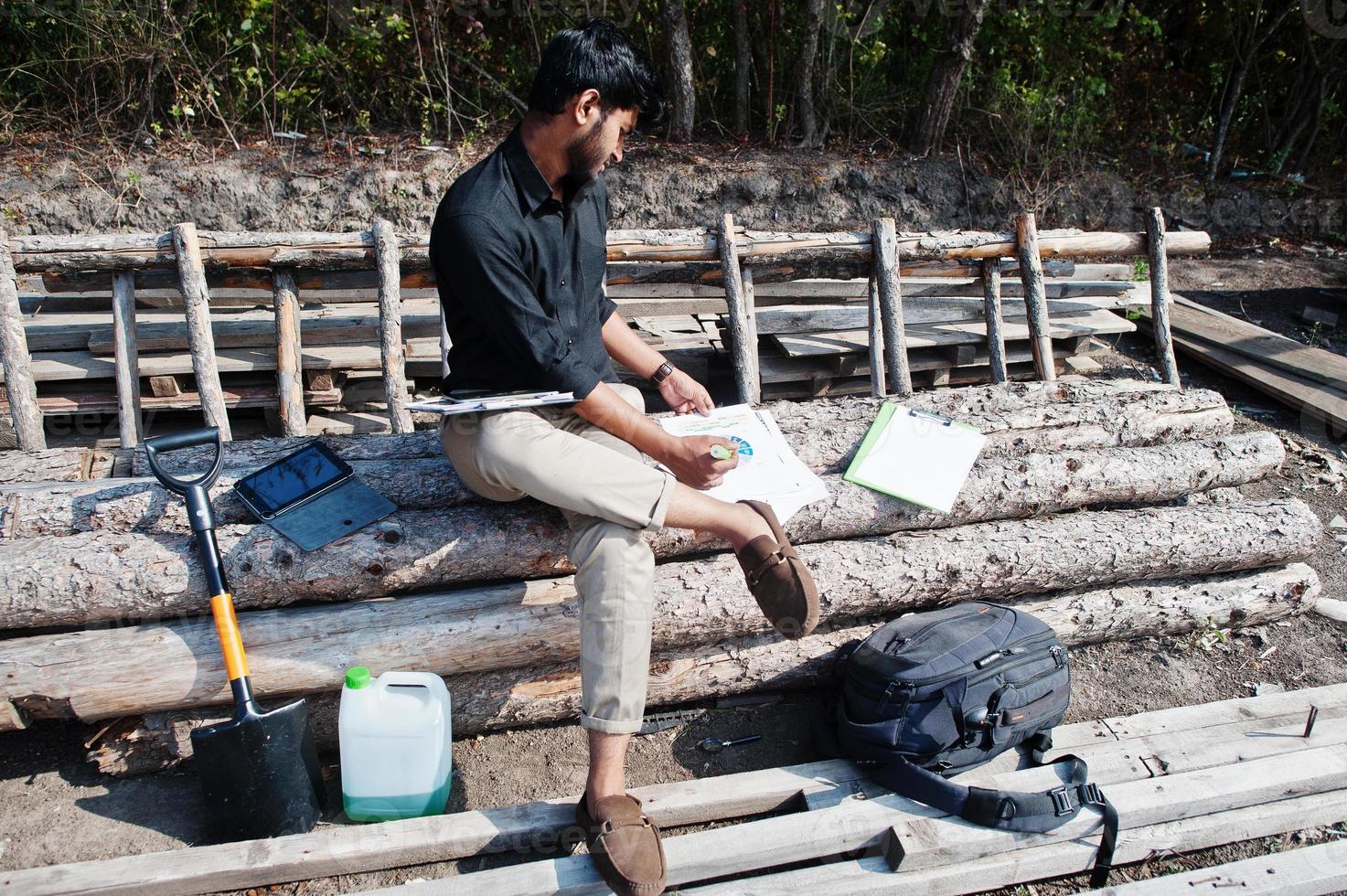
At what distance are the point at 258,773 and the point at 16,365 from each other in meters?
2.66

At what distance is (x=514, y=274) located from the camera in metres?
2.79

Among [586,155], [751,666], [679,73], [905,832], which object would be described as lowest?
[905,832]

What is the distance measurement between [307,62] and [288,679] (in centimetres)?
632

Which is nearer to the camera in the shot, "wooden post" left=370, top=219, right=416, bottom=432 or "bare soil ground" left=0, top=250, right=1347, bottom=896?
"bare soil ground" left=0, top=250, right=1347, bottom=896

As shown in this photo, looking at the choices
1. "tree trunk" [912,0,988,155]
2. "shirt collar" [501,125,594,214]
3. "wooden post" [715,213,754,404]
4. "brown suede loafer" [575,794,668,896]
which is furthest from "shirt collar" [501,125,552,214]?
"tree trunk" [912,0,988,155]

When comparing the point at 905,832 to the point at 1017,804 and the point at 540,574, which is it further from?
the point at 540,574

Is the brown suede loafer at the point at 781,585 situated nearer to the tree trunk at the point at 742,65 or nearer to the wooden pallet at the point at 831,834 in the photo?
the wooden pallet at the point at 831,834

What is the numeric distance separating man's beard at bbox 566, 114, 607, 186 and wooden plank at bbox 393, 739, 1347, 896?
6.69 feet

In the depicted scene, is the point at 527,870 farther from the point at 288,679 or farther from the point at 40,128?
the point at 40,128

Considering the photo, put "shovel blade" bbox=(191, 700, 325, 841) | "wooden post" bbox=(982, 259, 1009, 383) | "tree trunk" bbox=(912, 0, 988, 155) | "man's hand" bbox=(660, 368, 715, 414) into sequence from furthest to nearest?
1. "tree trunk" bbox=(912, 0, 988, 155)
2. "wooden post" bbox=(982, 259, 1009, 383)
3. "man's hand" bbox=(660, 368, 715, 414)
4. "shovel blade" bbox=(191, 700, 325, 841)

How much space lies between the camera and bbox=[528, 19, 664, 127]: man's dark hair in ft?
8.79

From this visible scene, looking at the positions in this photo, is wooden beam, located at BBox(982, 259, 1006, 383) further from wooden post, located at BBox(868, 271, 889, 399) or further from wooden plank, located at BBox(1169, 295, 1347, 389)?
wooden plank, located at BBox(1169, 295, 1347, 389)

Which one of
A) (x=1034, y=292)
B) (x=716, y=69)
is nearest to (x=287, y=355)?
(x=1034, y=292)

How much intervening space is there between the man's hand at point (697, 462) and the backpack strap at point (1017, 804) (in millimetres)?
1085
